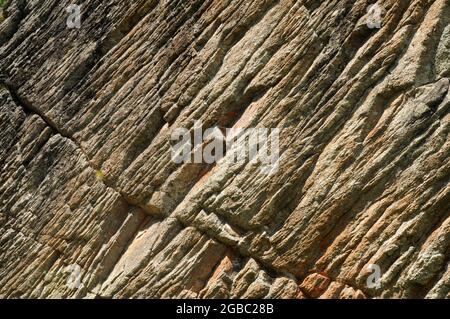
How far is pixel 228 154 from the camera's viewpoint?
58.9ft

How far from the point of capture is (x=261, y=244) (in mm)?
17219

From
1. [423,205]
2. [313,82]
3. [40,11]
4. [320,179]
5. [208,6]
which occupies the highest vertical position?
[40,11]

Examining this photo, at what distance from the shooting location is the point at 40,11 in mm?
22094

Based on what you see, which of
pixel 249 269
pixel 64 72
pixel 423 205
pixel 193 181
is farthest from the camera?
pixel 64 72

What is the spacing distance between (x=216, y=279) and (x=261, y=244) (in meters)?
1.62

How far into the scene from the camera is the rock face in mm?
16266

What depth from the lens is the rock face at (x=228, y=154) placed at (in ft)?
53.4

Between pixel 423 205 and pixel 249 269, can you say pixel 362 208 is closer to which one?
pixel 423 205

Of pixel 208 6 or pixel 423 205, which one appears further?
pixel 208 6

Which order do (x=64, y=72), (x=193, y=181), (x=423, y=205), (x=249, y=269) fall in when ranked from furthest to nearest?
(x=64, y=72), (x=193, y=181), (x=249, y=269), (x=423, y=205)

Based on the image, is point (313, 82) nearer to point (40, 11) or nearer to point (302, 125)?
point (302, 125)

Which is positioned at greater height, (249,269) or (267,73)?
(267,73)

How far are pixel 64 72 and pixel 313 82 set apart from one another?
8.72 m

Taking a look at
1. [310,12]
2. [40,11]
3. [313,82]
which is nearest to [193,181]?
[313,82]
